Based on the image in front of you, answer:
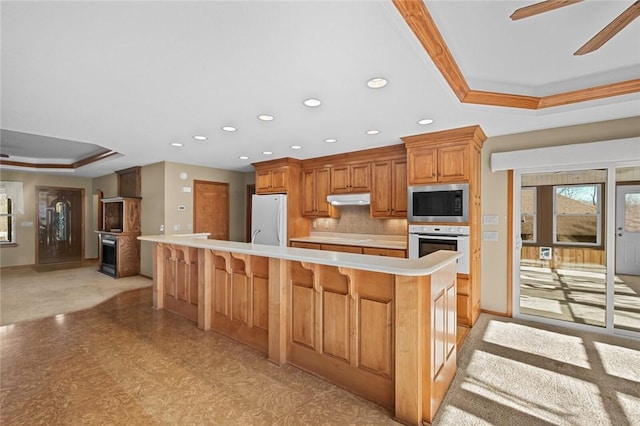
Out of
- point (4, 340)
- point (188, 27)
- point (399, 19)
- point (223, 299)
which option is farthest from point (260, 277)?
point (4, 340)

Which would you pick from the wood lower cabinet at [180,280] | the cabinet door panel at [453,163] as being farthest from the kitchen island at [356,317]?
the cabinet door panel at [453,163]

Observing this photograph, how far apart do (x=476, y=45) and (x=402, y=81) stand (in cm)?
55

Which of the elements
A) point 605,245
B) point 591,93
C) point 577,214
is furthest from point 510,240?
point 591,93

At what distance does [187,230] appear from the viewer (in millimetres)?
6059

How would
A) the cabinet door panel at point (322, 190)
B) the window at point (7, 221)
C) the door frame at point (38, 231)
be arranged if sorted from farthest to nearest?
the door frame at point (38, 231) → the window at point (7, 221) → the cabinet door panel at point (322, 190)

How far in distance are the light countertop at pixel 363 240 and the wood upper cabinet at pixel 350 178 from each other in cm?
82

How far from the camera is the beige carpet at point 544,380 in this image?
1.91m

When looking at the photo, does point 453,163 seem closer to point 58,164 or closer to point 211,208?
point 211,208

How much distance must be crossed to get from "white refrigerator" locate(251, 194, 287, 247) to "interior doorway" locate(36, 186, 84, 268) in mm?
5782

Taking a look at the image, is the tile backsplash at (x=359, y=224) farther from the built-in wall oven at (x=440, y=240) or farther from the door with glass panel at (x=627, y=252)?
the door with glass panel at (x=627, y=252)

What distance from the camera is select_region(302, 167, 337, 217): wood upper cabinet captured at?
5160 mm

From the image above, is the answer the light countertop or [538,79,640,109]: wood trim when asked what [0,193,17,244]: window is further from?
[538,79,640,109]: wood trim

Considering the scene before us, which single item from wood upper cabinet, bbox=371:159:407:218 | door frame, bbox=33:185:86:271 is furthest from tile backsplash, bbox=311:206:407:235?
door frame, bbox=33:185:86:271

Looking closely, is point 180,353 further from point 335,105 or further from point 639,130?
point 639,130
